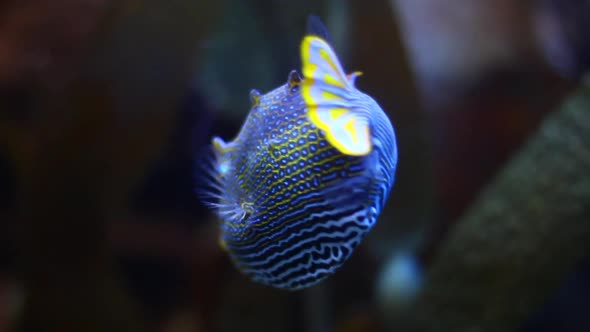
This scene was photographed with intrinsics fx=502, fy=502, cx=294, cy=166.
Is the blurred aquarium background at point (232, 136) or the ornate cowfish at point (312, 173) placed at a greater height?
the ornate cowfish at point (312, 173)

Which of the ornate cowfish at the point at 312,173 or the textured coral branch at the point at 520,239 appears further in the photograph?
the textured coral branch at the point at 520,239

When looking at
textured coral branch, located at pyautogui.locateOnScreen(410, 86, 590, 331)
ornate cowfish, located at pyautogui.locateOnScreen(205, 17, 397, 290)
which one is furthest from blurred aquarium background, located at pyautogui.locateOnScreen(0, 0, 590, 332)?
ornate cowfish, located at pyautogui.locateOnScreen(205, 17, 397, 290)

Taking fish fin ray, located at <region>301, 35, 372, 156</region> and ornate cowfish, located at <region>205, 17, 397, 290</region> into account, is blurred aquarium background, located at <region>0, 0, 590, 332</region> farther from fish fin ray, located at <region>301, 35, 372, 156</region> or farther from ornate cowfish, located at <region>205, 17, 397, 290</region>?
fish fin ray, located at <region>301, 35, 372, 156</region>

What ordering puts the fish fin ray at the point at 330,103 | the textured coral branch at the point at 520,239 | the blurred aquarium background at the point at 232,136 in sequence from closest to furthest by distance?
the fish fin ray at the point at 330,103, the textured coral branch at the point at 520,239, the blurred aquarium background at the point at 232,136

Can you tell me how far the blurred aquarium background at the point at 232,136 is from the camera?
5.26ft

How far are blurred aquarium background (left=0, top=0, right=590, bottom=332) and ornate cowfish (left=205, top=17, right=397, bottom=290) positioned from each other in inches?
20.4

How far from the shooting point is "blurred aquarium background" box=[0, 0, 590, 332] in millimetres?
1603

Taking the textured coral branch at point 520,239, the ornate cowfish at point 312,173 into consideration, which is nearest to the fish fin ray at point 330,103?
the ornate cowfish at point 312,173

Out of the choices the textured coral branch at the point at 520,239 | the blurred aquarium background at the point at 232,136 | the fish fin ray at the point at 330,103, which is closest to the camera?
the fish fin ray at the point at 330,103

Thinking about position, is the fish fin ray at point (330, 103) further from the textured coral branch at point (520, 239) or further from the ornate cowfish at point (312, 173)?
the textured coral branch at point (520, 239)

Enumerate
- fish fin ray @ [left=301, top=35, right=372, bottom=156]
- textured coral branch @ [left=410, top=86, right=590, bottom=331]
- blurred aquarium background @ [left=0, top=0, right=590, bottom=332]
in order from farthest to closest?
blurred aquarium background @ [left=0, top=0, right=590, bottom=332], textured coral branch @ [left=410, top=86, right=590, bottom=331], fish fin ray @ [left=301, top=35, right=372, bottom=156]

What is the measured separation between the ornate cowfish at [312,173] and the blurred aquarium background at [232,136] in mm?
519

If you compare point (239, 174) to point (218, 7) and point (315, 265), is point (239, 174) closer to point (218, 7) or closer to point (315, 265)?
point (315, 265)

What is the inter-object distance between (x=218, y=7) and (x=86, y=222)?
984 millimetres
